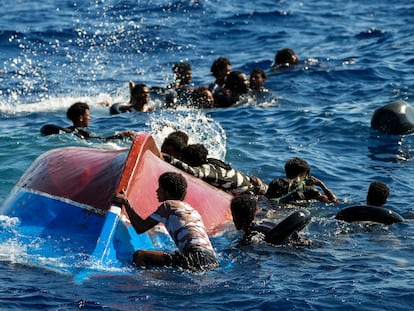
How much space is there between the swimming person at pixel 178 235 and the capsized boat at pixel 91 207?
0.85 ft

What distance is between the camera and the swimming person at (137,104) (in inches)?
658

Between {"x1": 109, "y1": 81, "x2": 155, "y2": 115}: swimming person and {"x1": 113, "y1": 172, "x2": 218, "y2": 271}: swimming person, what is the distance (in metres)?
7.96

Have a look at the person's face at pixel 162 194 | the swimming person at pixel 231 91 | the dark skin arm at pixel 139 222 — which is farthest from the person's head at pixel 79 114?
the dark skin arm at pixel 139 222

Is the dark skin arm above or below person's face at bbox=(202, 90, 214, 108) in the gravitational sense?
above

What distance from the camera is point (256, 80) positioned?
1830cm

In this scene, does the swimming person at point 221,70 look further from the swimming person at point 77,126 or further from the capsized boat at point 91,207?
the capsized boat at point 91,207

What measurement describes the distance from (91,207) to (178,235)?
123 cm

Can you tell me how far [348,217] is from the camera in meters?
10.5

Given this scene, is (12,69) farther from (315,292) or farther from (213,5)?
(315,292)

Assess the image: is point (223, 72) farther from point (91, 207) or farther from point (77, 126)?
point (91, 207)

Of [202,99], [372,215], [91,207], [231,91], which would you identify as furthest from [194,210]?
[231,91]

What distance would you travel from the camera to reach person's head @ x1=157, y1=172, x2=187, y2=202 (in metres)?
8.88

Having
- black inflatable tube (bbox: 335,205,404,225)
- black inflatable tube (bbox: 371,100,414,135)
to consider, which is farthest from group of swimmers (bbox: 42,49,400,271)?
black inflatable tube (bbox: 371,100,414,135)

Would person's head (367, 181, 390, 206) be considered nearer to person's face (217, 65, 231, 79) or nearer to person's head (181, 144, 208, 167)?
person's head (181, 144, 208, 167)
